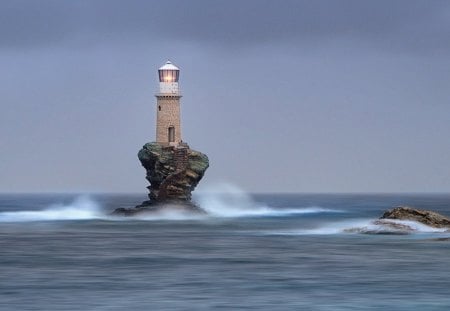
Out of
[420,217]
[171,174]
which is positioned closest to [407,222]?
[420,217]

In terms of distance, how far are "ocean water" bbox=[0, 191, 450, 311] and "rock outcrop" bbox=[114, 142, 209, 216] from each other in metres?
17.1

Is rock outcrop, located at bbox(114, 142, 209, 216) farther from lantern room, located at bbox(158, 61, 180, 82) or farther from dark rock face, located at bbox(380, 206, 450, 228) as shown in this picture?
dark rock face, located at bbox(380, 206, 450, 228)

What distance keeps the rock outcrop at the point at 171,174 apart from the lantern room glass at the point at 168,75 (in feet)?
24.4

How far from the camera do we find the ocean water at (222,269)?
43031 mm

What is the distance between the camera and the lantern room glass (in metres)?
113

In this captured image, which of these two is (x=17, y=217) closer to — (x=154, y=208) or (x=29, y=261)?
(x=154, y=208)

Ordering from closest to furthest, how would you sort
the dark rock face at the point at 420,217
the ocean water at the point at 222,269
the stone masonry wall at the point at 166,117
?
the ocean water at the point at 222,269, the dark rock face at the point at 420,217, the stone masonry wall at the point at 166,117

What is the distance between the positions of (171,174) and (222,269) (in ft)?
171

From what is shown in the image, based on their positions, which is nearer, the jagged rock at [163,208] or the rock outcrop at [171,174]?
the rock outcrop at [171,174]

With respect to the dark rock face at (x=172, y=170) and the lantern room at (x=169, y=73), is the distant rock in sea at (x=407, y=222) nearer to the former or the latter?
the dark rock face at (x=172, y=170)

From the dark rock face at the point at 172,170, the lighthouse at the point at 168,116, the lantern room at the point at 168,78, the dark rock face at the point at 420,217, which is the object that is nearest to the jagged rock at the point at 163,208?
the dark rock face at the point at 172,170

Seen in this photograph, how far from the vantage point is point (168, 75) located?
372ft

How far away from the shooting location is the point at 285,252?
64.8m

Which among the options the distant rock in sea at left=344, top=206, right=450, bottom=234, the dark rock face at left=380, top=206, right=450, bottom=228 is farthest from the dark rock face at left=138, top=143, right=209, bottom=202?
the dark rock face at left=380, top=206, right=450, bottom=228
